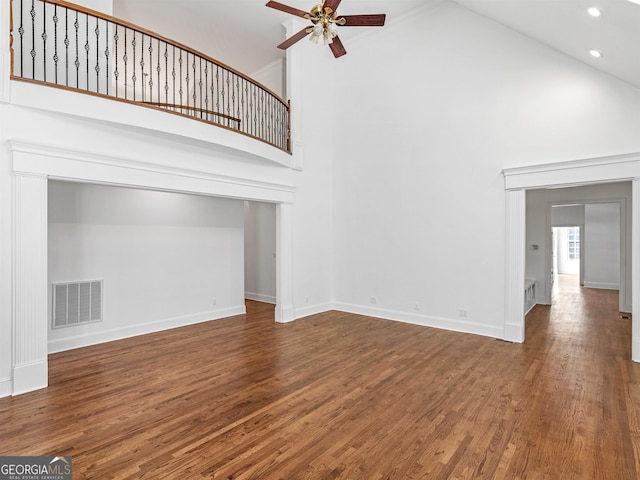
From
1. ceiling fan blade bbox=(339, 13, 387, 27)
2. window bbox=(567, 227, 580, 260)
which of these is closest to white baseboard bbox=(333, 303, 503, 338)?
ceiling fan blade bbox=(339, 13, 387, 27)

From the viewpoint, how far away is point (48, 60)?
4539 mm

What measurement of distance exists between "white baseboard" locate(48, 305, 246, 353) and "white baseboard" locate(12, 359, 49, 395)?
1284 mm

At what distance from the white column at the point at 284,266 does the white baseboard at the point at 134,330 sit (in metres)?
1.16

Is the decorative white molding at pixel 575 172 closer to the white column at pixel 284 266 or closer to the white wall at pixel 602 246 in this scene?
the white column at pixel 284 266

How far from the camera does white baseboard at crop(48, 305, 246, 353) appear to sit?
4883 mm

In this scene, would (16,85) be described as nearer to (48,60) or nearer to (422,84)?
(48,60)

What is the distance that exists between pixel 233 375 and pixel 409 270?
3874 mm

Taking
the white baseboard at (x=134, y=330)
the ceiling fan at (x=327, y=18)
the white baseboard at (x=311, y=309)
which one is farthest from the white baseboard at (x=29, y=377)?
the ceiling fan at (x=327, y=18)

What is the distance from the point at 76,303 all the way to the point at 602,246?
13317mm

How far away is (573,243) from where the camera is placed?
1527 cm

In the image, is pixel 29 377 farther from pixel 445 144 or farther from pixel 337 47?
pixel 445 144

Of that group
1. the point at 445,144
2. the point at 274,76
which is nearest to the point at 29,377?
the point at 445,144

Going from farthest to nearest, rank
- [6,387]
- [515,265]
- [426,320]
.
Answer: [426,320], [515,265], [6,387]

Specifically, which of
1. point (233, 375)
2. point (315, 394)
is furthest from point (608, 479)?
point (233, 375)
